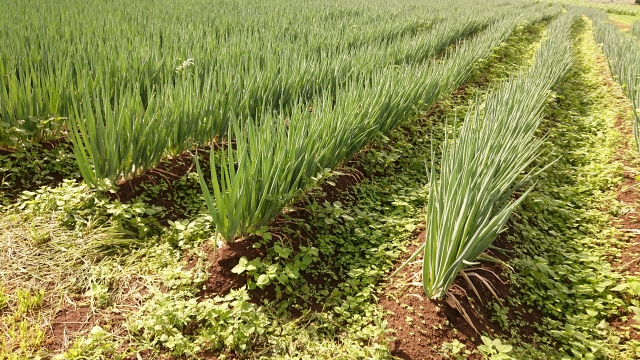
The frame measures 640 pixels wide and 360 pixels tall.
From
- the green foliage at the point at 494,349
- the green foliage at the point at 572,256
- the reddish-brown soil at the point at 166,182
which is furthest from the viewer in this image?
the reddish-brown soil at the point at 166,182

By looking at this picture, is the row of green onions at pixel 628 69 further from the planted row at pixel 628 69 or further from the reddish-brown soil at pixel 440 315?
the reddish-brown soil at pixel 440 315

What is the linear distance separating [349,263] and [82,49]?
2616 millimetres

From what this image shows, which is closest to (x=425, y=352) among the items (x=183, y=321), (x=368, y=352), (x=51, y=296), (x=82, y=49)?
(x=368, y=352)

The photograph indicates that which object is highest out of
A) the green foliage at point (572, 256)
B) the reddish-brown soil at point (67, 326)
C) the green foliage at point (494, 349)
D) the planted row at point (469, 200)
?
the planted row at point (469, 200)

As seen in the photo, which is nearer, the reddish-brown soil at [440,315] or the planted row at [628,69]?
the reddish-brown soil at [440,315]

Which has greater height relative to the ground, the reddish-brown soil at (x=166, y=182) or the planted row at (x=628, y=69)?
the planted row at (x=628, y=69)

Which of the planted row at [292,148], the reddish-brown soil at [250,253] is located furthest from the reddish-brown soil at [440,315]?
the planted row at [292,148]

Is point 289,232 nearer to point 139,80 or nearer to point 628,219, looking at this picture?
point 139,80

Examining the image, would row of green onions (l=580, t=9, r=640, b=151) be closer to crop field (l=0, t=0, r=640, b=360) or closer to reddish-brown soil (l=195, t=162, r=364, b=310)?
crop field (l=0, t=0, r=640, b=360)

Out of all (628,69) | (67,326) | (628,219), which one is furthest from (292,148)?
(628,69)

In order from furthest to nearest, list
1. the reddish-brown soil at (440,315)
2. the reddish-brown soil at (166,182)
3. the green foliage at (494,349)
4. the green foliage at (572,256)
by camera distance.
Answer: the reddish-brown soil at (166,182) < the green foliage at (572,256) < the reddish-brown soil at (440,315) < the green foliage at (494,349)

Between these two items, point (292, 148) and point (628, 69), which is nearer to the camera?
point (292, 148)

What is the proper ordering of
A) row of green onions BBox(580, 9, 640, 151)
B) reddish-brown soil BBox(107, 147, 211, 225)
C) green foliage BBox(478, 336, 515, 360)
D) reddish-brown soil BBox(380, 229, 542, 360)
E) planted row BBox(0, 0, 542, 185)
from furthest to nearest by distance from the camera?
row of green onions BBox(580, 9, 640, 151), reddish-brown soil BBox(107, 147, 211, 225), planted row BBox(0, 0, 542, 185), reddish-brown soil BBox(380, 229, 542, 360), green foliage BBox(478, 336, 515, 360)

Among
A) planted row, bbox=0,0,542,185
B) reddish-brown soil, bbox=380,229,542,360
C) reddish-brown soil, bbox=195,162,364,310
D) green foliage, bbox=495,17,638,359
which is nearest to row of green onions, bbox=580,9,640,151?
green foliage, bbox=495,17,638,359
